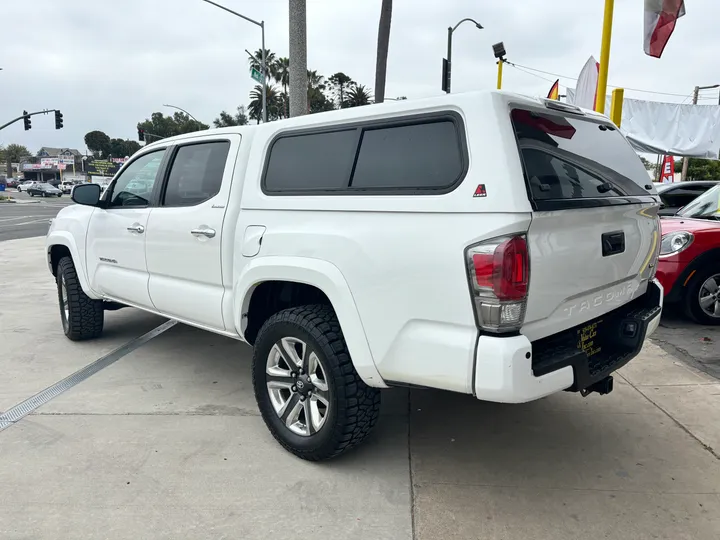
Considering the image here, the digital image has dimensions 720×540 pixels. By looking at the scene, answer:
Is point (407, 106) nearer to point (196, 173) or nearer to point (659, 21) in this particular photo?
point (196, 173)

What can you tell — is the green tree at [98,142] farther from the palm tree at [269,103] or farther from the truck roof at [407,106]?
the truck roof at [407,106]

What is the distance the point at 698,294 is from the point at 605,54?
9.58 feet

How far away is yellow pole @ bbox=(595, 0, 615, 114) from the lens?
618 cm

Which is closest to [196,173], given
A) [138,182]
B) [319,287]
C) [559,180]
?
[138,182]

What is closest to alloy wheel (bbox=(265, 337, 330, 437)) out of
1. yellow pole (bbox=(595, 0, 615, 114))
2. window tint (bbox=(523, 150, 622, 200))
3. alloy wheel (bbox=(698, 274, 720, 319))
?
window tint (bbox=(523, 150, 622, 200))

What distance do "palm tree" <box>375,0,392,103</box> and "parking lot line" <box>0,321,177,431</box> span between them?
31.5ft

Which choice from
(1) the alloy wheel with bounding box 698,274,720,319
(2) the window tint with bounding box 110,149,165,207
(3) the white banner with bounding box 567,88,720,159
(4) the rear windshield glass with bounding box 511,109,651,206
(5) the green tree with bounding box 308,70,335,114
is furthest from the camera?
(5) the green tree with bounding box 308,70,335,114

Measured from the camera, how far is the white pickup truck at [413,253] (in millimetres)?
2326

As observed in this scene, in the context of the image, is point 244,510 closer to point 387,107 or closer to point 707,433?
point 387,107

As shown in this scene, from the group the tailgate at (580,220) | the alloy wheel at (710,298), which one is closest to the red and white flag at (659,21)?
the alloy wheel at (710,298)

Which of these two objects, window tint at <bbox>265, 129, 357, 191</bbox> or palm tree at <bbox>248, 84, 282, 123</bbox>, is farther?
palm tree at <bbox>248, 84, 282, 123</bbox>

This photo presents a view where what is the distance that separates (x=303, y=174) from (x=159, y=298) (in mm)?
1675

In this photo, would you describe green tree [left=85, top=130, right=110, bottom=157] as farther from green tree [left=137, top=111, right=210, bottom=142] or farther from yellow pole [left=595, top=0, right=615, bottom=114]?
yellow pole [left=595, top=0, right=615, bottom=114]

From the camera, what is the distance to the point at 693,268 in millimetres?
5656
